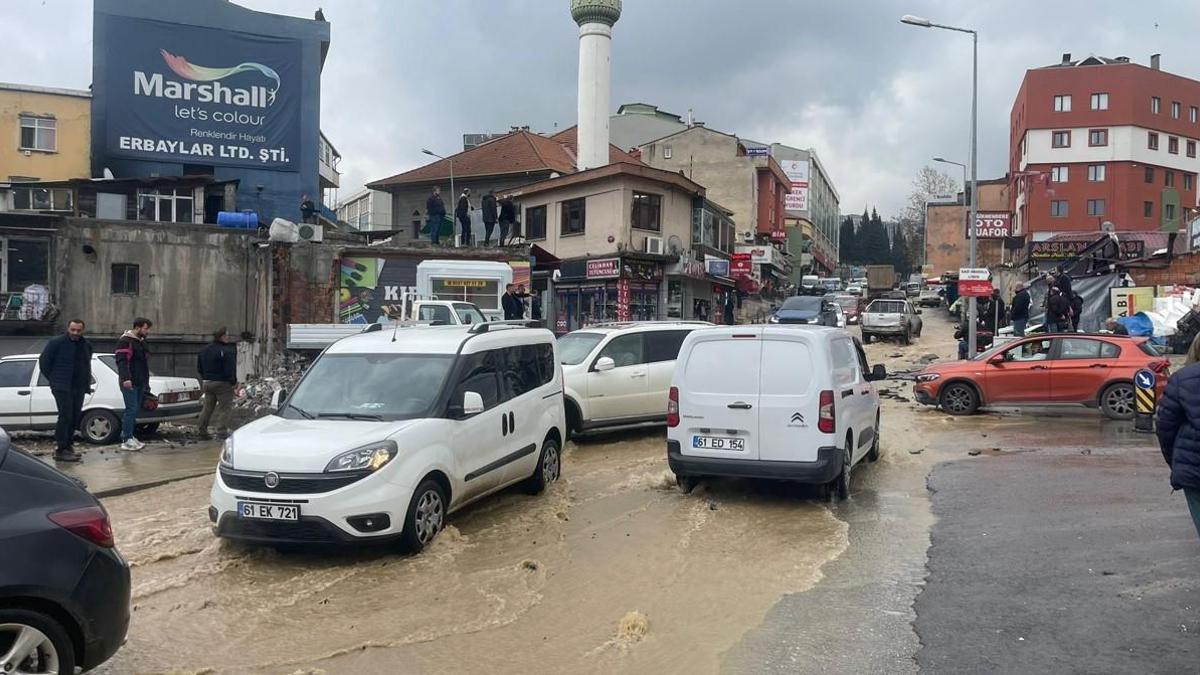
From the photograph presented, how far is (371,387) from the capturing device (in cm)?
805

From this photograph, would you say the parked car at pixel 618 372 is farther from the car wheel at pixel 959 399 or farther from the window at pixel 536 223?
the window at pixel 536 223

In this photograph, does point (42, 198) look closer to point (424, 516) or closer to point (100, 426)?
point (100, 426)

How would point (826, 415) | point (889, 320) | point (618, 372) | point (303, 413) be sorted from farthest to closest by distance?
point (889, 320)
point (618, 372)
point (826, 415)
point (303, 413)

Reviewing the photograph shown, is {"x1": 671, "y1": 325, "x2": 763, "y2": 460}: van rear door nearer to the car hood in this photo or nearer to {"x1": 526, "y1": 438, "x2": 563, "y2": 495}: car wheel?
{"x1": 526, "y1": 438, "x2": 563, "y2": 495}: car wheel

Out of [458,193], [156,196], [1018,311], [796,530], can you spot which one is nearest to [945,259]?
[458,193]

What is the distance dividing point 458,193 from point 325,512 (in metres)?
40.1

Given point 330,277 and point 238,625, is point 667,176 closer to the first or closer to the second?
point 330,277

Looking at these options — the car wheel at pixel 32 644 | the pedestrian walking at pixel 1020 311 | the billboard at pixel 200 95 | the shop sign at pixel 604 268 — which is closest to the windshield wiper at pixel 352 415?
the car wheel at pixel 32 644

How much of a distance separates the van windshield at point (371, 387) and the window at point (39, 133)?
37320 mm

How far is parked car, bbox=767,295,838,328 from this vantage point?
1277 inches

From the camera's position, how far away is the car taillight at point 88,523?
416 centimetres

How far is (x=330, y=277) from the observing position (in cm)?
2761

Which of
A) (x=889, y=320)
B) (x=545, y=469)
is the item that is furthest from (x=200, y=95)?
(x=545, y=469)

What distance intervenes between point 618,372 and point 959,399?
21.9ft
